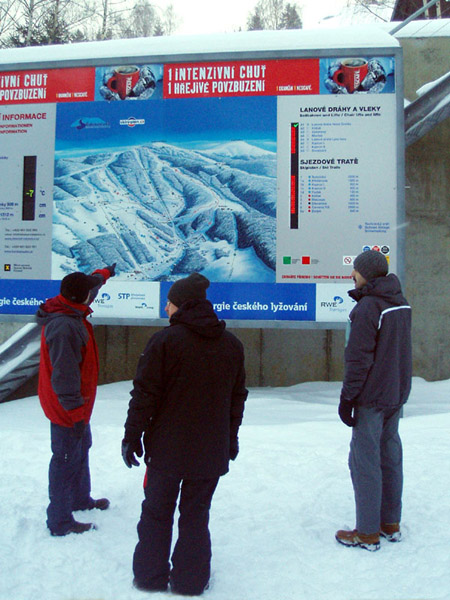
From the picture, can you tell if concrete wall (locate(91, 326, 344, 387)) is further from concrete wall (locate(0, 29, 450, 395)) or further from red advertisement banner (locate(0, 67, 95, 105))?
red advertisement banner (locate(0, 67, 95, 105))

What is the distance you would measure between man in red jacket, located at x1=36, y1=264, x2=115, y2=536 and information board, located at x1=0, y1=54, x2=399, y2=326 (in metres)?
2.99

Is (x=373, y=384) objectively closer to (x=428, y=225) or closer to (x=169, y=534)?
(x=169, y=534)

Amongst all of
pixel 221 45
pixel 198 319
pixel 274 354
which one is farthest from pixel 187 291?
pixel 274 354

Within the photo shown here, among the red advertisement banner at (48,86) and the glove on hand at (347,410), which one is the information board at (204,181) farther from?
the glove on hand at (347,410)

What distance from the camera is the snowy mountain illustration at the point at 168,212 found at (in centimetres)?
647

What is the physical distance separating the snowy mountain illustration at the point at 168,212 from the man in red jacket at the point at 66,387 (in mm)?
2997

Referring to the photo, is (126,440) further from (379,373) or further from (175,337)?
(379,373)

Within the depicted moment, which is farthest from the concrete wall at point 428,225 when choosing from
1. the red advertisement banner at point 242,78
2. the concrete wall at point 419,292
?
the red advertisement banner at point 242,78

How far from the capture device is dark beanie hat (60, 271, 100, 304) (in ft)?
11.7

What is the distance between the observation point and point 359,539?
3354 millimetres

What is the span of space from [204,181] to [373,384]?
4047 mm

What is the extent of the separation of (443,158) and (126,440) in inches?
293

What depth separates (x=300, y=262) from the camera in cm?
636

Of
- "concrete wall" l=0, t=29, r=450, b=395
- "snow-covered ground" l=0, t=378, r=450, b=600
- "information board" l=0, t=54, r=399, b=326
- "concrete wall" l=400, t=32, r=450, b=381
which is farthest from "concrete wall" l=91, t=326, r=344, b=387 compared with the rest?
"snow-covered ground" l=0, t=378, r=450, b=600
